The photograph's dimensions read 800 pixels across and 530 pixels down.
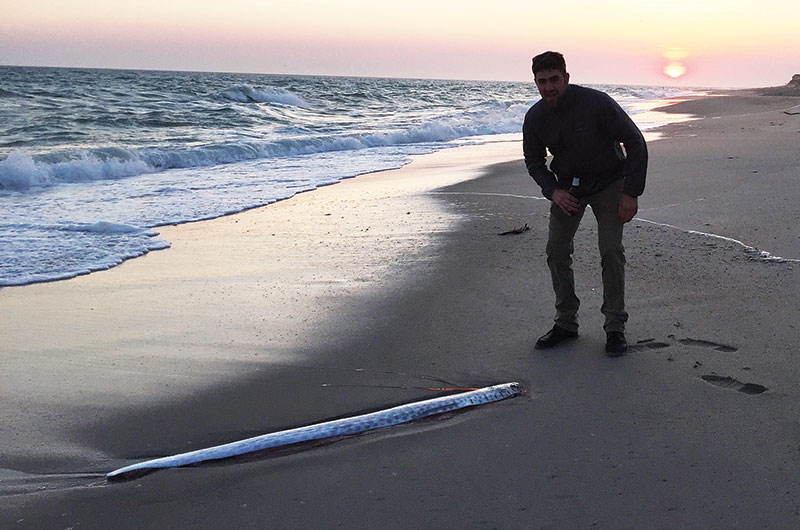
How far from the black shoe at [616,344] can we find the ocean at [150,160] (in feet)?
14.0

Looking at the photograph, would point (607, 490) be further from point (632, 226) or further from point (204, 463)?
point (632, 226)

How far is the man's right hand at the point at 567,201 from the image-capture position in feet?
14.6

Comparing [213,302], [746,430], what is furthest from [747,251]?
[213,302]

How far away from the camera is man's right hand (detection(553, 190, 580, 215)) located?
4.44 meters

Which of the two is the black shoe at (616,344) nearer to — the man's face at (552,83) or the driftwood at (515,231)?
the man's face at (552,83)

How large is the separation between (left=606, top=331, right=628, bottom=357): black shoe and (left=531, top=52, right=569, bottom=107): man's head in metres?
1.34

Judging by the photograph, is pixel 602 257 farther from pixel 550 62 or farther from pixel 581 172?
pixel 550 62

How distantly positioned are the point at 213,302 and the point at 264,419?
202 centimetres

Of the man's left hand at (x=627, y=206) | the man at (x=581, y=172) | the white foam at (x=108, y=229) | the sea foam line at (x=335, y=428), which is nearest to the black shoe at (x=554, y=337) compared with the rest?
the man at (x=581, y=172)

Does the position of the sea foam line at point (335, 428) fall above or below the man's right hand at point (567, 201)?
below

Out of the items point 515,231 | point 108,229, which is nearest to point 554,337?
point 515,231

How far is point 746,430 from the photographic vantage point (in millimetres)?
3342

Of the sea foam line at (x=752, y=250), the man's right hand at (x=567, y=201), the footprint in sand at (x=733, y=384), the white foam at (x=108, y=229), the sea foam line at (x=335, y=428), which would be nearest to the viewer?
the sea foam line at (x=335, y=428)

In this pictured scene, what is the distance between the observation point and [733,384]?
151 inches
